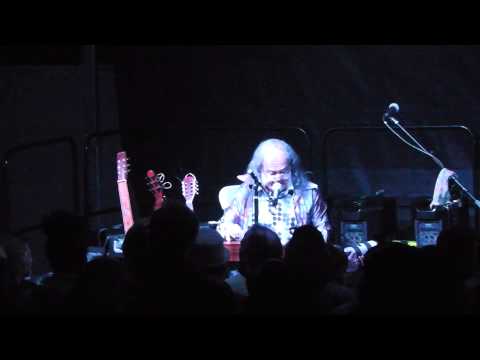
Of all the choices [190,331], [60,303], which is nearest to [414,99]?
[60,303]

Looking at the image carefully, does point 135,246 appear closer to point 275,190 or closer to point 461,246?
point 461,246

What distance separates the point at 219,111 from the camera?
880 cm

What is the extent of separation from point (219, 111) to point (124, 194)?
6.02 ft

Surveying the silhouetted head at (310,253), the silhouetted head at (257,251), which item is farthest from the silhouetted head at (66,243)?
the silhouetted head at (310,253)

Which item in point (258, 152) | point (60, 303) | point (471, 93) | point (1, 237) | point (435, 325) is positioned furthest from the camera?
point (471, 93)

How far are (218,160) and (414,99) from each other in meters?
2.07

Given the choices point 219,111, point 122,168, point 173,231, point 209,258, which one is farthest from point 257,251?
point 219,111

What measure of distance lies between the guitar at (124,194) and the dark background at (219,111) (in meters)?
0.81

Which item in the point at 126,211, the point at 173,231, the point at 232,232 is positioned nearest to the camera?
the point at 173,231

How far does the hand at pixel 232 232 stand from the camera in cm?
679

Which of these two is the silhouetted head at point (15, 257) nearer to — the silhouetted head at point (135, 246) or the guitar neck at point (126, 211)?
the silhouetted head at point (135, 246)

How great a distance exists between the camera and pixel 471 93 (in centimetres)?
836

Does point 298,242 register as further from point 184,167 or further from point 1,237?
point 184,167

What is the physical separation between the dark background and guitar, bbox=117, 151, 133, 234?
31.8 inches
